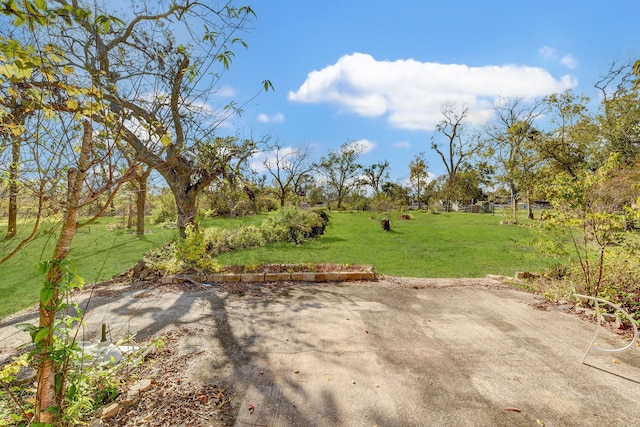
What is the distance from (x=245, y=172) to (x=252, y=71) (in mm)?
3149

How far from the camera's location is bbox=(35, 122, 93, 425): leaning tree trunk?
5.47ft

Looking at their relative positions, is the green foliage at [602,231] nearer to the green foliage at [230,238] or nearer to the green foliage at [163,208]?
the green foliage at [230,238]

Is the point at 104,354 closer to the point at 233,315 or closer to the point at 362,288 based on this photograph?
the point at 233,315

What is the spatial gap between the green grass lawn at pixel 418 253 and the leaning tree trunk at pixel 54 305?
227 inches

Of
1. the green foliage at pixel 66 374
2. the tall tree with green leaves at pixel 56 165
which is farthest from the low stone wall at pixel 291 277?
the tall tree with green leaves at pixel 56 165

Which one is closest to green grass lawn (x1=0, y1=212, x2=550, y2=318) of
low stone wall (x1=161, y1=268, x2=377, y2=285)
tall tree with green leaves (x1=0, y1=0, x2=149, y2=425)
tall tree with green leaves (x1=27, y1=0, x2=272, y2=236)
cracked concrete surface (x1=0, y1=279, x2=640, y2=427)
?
low stone wall (x1=161, y1=268, x2=377, y2=285)

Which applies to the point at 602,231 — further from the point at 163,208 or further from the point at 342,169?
the point at 342,169

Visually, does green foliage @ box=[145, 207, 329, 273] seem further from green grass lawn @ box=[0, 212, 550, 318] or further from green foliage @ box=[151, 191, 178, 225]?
green foliage @ box=[151, 191, 178, 225]

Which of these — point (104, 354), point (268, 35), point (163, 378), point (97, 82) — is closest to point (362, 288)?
point (163, 378)

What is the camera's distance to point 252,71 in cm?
406

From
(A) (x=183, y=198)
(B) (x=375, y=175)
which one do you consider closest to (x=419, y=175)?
(B) (x=375, y=175)

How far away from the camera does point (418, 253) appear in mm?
9031

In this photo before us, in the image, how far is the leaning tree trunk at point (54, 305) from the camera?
1666 millimetres

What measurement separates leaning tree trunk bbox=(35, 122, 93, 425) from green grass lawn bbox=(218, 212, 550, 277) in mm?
5774
